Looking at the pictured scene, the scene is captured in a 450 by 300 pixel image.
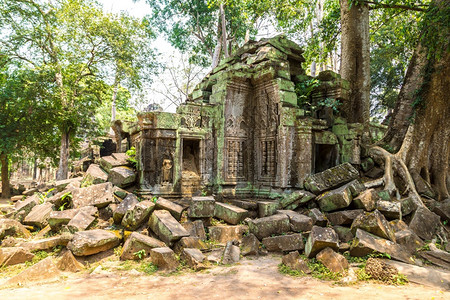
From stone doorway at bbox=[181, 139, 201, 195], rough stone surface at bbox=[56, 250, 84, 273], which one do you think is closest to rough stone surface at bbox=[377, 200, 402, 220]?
stone doorway at bbox=[181, 139, 201, 195]

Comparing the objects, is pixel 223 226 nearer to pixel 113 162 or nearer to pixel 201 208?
pixel 201 208

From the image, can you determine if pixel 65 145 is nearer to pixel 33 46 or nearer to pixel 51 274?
pixel 33 46

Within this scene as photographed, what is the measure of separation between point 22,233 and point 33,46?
12.6 m

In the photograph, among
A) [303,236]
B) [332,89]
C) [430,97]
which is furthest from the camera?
[332,89]

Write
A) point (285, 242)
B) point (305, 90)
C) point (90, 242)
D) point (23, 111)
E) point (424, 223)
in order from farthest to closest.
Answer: point (23, 111) < point (305, 90) < point (424, 223) < point (285, 242) < point (90, 242)

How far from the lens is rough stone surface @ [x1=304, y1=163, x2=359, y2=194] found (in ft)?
→ 19.9

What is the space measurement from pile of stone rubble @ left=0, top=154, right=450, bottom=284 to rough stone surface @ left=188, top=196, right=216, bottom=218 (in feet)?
0.07

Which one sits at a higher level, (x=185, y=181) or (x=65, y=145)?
(x=65, y=145)

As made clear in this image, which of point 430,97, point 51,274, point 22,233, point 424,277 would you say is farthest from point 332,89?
point 22,233

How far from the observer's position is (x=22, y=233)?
5.27 m

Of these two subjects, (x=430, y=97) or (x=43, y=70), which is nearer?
(x=430, y=97)

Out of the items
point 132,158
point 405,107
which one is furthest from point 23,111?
point 405,107

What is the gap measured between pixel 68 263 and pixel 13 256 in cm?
91

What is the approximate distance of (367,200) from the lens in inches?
209
